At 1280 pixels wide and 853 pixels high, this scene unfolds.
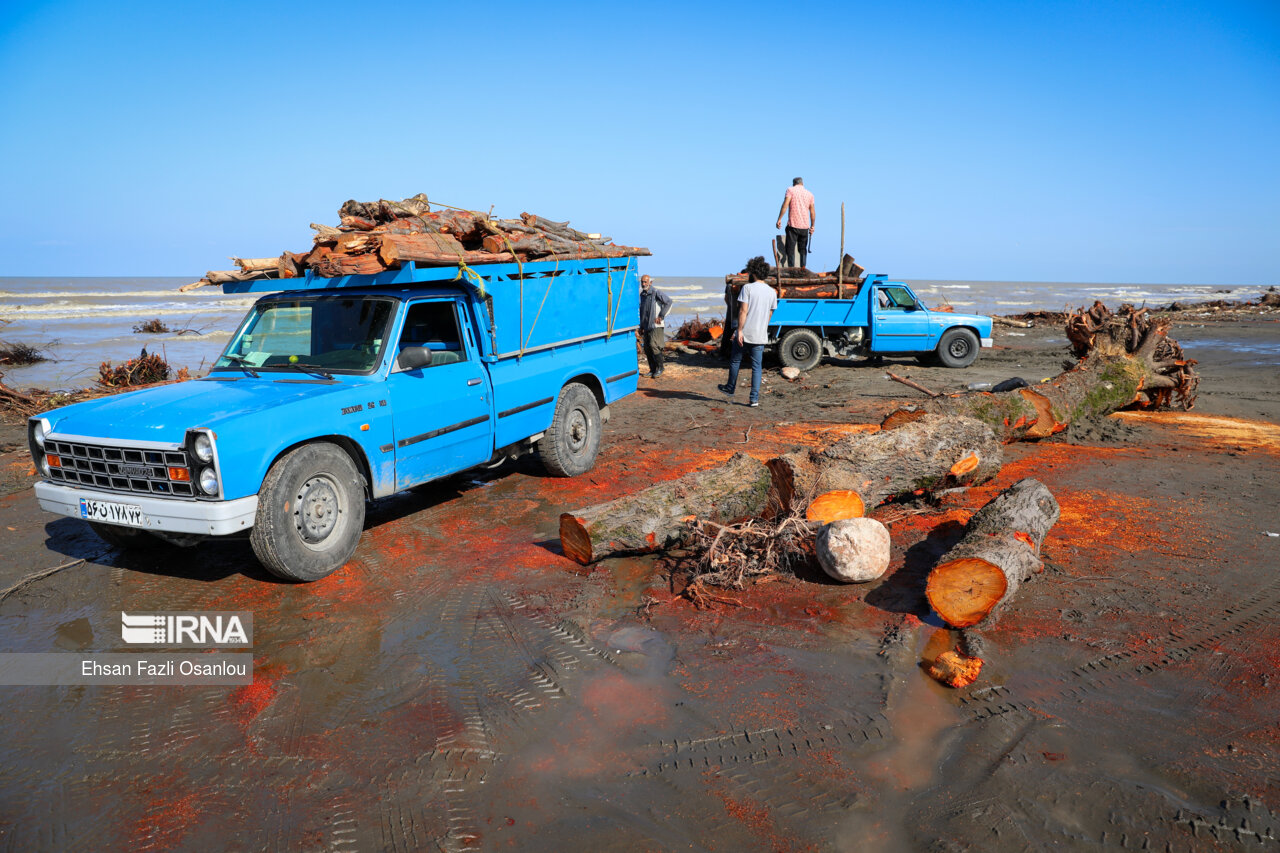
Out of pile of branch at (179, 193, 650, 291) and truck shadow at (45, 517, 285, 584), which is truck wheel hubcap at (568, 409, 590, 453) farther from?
truck shadow at (45, 517, 285, 584)

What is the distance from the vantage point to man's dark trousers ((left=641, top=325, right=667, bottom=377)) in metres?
15.0

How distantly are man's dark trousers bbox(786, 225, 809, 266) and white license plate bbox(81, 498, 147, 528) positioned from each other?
1342cm

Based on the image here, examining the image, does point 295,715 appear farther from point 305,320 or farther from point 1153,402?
point 1153,402

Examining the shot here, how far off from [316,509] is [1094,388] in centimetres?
954

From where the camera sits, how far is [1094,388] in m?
9.83

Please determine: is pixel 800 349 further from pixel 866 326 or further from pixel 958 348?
pixel 958 348

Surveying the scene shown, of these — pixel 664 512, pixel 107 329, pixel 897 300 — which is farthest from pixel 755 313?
pixel 107 329

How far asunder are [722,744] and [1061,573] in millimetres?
3141

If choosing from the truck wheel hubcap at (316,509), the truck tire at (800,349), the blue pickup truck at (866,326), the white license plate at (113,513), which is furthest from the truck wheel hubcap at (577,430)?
the truck tire at (800,349)

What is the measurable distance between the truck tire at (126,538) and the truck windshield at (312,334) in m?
1.38

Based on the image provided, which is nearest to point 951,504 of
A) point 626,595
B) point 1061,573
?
point 1061,573

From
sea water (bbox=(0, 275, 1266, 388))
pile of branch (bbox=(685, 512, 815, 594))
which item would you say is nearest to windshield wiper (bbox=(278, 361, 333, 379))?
pile of branch (bbox=(685, 512, 815, 594))

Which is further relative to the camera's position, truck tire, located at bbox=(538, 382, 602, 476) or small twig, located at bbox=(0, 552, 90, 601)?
truck tire, located at bbox=(538, 382, 602, 476)

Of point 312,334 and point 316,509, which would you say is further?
point 312,334
